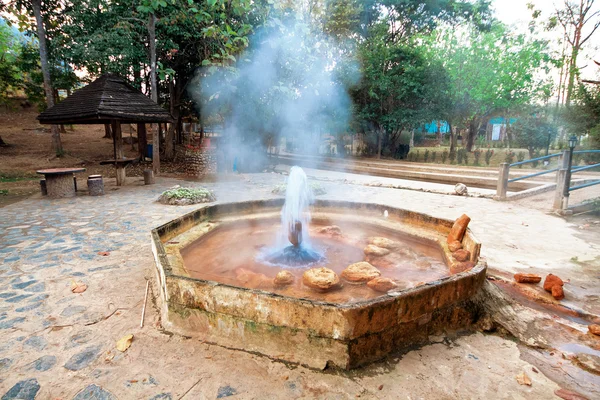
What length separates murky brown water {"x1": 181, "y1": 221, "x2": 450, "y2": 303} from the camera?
3.26 m

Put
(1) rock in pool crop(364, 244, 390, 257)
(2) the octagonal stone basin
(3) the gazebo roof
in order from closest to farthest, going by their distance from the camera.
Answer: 1. (2) the octagonal stone basin
2. (1) rock in pool crop(364, 244, 390, 257)
3. (3) the gazebo roof

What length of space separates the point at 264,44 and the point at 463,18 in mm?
17213

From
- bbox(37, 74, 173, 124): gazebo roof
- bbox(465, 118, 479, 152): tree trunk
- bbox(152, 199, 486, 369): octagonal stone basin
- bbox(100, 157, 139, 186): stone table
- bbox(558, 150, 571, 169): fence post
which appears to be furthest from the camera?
bbox(465, 118, 479, 152): tree trunk

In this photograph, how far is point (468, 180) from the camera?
13.9 meters

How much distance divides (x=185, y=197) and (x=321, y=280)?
18.7ft

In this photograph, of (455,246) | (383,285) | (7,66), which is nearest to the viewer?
(383,285)

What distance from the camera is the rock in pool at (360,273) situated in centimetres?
330

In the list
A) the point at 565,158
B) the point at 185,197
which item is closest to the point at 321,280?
the point at 185,197

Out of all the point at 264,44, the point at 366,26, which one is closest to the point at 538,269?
the point at 264,44

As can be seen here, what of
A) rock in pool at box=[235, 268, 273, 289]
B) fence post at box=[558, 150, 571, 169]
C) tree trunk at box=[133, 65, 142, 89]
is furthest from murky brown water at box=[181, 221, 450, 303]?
tree trunk at box=[133, 65, 142, 89]

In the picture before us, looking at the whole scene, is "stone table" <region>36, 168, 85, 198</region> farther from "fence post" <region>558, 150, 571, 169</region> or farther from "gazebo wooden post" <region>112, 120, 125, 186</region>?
"fence post" <region>558, 150, 571, 169</region>

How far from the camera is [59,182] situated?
8.30m

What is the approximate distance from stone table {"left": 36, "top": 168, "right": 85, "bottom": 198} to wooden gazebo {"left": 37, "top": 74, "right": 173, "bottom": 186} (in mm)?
1721

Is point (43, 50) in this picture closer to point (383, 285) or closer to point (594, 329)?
point (383, 285)
